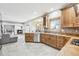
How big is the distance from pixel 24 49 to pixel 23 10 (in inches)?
33.8

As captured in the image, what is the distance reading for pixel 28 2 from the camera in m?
2.64

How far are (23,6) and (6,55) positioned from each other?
108 centimetres

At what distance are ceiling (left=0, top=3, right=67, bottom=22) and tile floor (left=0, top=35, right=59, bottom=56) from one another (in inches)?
17.3

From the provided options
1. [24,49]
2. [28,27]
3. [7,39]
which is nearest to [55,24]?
[28,27]

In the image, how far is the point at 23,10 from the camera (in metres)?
2.75

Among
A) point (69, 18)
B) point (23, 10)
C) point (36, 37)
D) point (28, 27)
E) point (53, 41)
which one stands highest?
point (23, 10)

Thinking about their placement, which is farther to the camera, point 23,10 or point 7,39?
point 7,39

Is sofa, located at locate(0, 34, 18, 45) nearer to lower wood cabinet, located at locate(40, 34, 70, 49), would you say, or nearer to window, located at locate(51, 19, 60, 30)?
lower wood cabinet, located at locate(40, 34, 70, 49)

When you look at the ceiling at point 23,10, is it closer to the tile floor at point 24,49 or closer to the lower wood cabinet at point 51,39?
the tile floor at point 24,49

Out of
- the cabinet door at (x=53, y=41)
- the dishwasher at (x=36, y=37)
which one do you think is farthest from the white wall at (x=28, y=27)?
the cabinet door at (x=53, y=41)

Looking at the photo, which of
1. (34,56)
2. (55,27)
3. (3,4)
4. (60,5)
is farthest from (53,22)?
(3,4)

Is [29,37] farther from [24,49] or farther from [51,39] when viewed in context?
[51,39]

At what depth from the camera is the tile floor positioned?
8.88ft

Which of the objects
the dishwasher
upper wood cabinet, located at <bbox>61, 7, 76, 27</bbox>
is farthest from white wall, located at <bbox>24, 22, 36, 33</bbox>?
upper wood cabinet, located at <bbox>61, 7, 76, 27</bbox>
